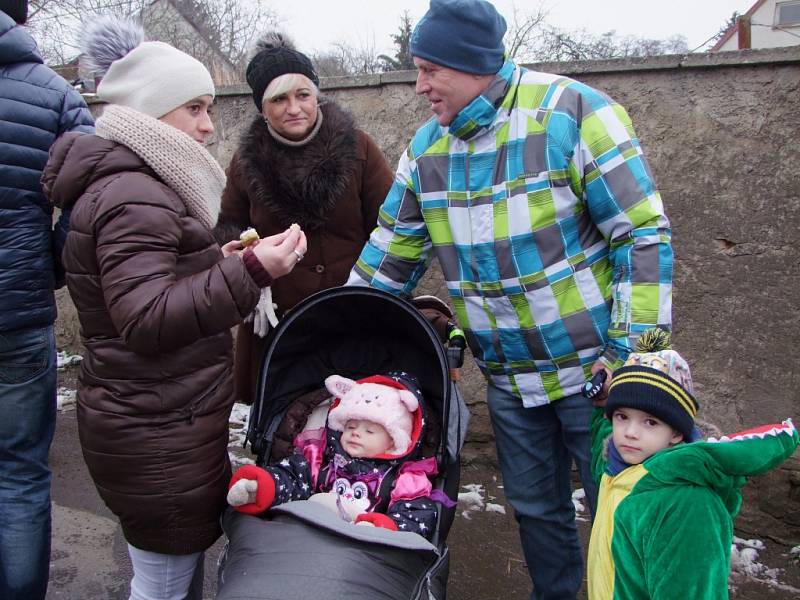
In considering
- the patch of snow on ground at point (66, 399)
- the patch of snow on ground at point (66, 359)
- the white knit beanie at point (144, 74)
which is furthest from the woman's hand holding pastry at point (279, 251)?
the patch of snow on ground at point (66, 359)

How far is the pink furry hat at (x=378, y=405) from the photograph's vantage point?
2281 mm

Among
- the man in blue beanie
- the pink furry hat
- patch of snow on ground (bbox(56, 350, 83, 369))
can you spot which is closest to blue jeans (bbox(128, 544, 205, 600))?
the pink furry hat

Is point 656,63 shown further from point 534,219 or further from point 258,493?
point 258,493

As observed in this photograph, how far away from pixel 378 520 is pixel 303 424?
0.59 m

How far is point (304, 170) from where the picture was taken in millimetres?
2725

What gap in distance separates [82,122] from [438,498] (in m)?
1.66

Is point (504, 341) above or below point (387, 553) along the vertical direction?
above

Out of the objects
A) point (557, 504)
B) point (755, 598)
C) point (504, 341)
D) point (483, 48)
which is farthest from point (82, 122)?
point (755, 598)

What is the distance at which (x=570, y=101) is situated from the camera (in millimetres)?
2041

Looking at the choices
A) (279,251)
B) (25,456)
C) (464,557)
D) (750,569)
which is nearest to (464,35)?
(279,251)

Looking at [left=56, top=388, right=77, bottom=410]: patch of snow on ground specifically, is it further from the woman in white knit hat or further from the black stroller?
the woman in white knit hat

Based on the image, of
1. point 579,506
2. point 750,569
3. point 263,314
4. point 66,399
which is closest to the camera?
point 263,314

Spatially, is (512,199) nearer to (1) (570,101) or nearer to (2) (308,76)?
(1) (570,101)

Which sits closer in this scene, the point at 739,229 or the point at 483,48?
the point at 483,48
